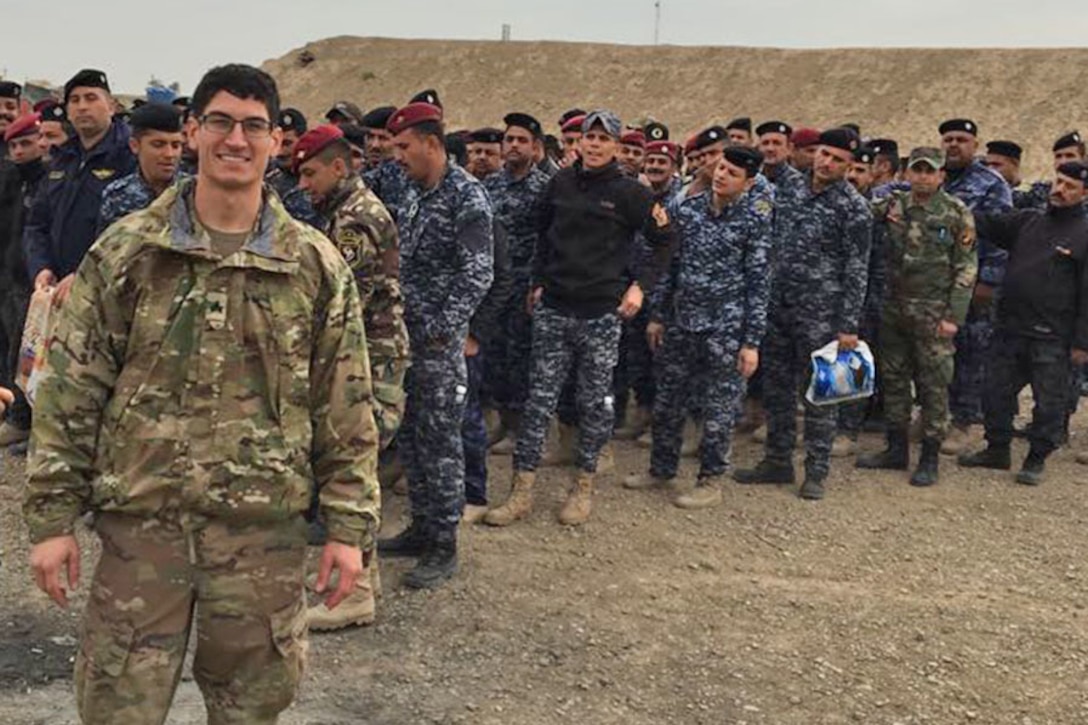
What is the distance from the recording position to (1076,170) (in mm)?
6887

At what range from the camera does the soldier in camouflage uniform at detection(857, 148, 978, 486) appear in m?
Answer: 6.71

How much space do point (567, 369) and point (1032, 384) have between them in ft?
11.5

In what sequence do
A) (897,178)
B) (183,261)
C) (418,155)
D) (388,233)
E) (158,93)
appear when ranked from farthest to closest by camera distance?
1. (897,178)
2. (158,93)
3. (418,155)
4. (388,233)
5. (183,261)

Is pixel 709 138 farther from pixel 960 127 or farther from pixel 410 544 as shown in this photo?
pixel 410 544

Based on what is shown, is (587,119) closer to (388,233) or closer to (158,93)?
(388,233)

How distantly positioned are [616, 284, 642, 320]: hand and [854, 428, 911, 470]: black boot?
2464 mm

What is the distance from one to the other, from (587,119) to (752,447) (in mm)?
3110

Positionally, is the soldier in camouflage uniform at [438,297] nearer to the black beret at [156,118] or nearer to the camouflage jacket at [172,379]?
the black beret at [156,118]

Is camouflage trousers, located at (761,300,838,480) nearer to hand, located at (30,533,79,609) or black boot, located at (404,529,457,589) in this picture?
black boot, located at (404,529,457,589)

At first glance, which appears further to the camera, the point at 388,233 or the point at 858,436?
the point at 858,436

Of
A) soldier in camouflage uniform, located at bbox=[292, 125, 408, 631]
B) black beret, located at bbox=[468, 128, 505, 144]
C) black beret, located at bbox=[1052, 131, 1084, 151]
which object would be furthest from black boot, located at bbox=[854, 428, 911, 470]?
soldier in camouflage uniform, located at bbox=[292, 125, 408, 631]

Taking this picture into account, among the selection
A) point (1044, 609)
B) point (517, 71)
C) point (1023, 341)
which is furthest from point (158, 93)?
point (517, 71)

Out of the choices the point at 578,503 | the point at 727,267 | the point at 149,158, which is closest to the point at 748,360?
the point at 727,267

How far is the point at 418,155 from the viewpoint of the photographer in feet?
Result: 15.4
